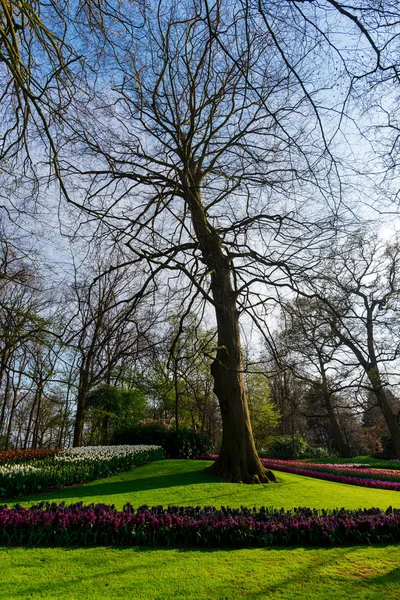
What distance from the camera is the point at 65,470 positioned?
8766mm

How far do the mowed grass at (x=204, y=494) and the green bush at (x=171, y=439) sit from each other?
18.7 ft

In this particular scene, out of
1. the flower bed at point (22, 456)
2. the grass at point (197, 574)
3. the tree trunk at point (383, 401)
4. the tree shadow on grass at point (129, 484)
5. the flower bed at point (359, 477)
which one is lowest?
the grass at point (197, 574)

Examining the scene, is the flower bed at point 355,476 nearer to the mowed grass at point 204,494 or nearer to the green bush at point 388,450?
the mowed grass at point 204,494

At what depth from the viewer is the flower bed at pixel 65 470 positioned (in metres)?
7.29

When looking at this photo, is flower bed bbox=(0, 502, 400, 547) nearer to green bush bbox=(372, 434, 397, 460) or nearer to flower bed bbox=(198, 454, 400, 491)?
flower bed bbox=(198, 454, 400, 491)

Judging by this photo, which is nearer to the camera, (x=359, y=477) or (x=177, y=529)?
(x=177, y=529)

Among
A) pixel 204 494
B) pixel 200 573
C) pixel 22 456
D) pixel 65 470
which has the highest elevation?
pixel 22 456

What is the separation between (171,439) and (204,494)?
8.45 metres

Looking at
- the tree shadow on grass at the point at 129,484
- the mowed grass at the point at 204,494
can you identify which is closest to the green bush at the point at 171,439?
the tree shadow on grass at the point at 129,484

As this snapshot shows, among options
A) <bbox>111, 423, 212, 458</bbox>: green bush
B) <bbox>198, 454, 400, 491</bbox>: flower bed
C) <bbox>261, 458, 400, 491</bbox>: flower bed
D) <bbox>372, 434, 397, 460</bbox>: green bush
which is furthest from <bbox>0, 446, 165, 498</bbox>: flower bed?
<bbox>372, 434, 397, 460</bbox>: green bush

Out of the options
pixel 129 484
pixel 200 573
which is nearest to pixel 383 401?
pixel 129 484

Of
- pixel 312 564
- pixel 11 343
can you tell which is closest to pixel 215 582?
pixel 312 564

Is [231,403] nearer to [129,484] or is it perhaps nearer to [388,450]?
[129,484]

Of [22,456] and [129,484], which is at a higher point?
[22,456]
